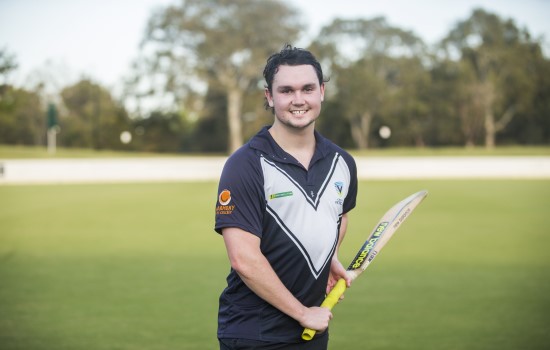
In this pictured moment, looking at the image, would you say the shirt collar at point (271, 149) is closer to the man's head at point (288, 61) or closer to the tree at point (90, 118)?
the man's head at point (288, 61)

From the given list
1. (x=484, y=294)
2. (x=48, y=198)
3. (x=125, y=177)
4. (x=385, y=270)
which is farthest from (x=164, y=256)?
(x=125, y=177)

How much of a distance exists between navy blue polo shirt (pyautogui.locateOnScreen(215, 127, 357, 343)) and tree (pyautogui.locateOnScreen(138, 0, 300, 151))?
188 feet

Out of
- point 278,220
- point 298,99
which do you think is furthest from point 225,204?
point 298,99

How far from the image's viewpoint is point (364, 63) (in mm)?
69688

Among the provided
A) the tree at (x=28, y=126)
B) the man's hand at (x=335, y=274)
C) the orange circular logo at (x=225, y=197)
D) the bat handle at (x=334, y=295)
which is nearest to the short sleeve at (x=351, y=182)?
the man's hand at (x=335, y=274)

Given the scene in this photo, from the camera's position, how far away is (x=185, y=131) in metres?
67.9

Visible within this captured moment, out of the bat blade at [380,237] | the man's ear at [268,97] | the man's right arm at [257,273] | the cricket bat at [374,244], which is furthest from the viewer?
the bat blade at [380,237]

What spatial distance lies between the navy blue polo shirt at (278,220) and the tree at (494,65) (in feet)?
206

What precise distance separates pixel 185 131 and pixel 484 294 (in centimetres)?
6087

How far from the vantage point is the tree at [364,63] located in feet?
216

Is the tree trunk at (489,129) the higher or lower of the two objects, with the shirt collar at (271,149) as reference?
lower

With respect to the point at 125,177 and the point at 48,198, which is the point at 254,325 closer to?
the point at 48,198

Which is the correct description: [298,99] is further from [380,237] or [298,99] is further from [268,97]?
[380,237]

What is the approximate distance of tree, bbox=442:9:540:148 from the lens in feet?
209
